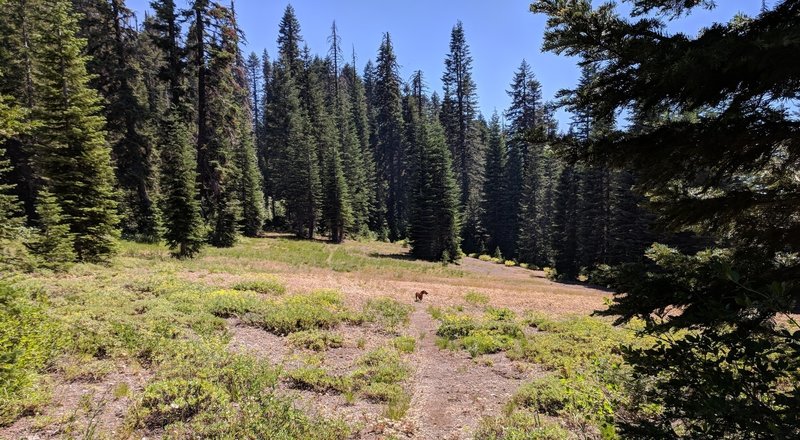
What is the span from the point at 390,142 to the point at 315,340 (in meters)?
65.2

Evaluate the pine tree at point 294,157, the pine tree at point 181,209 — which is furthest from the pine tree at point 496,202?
the pine tree at point 181,209

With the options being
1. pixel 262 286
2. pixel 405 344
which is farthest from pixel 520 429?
pixel 262 286

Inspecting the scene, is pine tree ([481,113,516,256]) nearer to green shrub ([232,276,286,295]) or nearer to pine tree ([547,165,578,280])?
pine tree ([547,165,578,280])

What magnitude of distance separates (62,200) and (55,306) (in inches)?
357

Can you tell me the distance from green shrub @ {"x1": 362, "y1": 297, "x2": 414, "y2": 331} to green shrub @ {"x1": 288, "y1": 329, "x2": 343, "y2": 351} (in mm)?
2386

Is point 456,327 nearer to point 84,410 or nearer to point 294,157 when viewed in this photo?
point 84,410

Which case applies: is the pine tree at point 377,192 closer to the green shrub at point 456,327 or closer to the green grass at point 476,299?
the green grass at point 476,299

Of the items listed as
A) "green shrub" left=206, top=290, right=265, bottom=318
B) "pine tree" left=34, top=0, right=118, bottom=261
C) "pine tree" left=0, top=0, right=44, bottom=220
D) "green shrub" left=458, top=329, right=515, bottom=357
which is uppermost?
"pine tree" left=0, top=0, right=44, bottom=220

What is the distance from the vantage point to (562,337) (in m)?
12.9

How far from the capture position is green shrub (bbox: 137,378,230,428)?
20.6ft

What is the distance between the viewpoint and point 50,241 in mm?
14352

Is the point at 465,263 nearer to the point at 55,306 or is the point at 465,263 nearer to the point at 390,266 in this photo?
the point at 390,266

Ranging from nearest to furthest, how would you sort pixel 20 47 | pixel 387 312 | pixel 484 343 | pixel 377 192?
pixel 484 343 → pixel 387 312 → pixel 20 47 → pixel 377 192

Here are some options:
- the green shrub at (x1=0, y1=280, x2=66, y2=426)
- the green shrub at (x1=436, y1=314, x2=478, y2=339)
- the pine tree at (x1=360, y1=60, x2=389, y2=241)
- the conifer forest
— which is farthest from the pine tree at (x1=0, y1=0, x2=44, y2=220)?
the pine tree at (x1=360, y1=60, x2=389, y2=241)
